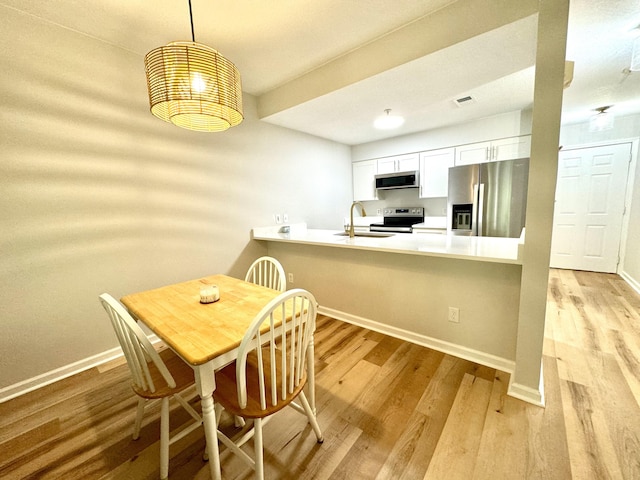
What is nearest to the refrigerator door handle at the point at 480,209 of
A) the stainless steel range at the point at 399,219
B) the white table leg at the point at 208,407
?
the stainless steel range at the point at 399,219

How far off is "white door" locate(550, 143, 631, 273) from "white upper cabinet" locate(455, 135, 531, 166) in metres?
1.25

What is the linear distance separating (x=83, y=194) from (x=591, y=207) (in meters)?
6.40

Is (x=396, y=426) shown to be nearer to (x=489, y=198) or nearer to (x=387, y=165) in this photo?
(x=489, y=198)

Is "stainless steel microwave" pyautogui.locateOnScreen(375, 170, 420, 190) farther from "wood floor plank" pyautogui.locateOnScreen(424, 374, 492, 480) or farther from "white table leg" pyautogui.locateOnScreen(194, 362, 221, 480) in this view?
"white table leg" pyautogui.locateOnScreen(194, 362, 221, 480)

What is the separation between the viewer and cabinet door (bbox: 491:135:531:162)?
3230mm

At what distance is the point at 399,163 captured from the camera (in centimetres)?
431

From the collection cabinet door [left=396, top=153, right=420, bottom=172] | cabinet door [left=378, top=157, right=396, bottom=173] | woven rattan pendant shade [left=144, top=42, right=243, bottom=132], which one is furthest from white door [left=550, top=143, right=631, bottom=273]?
woven rattan pendant shade [left=144, top=42, right=243, bottom=132]

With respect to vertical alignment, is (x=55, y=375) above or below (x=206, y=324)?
below

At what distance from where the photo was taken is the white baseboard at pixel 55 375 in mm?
1723

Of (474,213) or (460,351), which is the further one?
(474,213)

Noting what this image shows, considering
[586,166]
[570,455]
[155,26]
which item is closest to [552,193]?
[570,455]

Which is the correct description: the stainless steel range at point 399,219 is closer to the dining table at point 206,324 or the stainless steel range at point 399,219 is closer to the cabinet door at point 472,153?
the cabinet door at point 472,153

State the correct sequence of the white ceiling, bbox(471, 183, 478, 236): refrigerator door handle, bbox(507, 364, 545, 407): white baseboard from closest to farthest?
bbox(507, 364, 545, 407): white baseboard
the white ceiling
bbox(471, 183, 478, 236): refrigerator door handle

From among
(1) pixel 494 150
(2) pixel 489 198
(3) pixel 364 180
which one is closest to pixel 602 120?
(1) pixel 494 150
